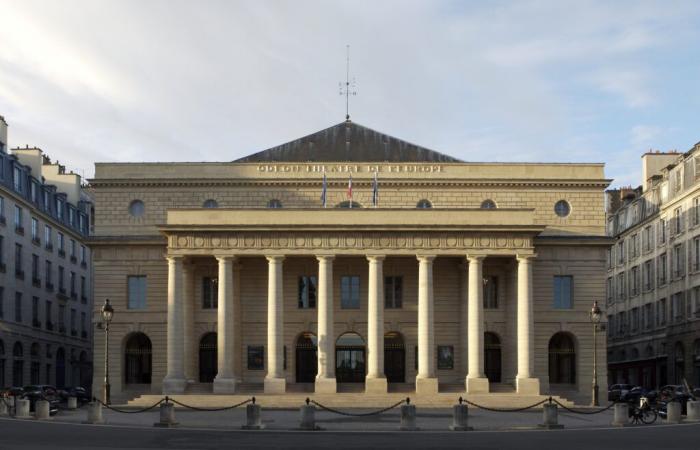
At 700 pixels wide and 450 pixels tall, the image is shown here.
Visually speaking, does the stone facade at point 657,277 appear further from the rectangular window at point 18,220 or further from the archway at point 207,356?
the rectangular window at point 18,220

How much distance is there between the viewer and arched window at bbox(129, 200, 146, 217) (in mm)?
60656

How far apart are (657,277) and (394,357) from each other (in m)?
28.1

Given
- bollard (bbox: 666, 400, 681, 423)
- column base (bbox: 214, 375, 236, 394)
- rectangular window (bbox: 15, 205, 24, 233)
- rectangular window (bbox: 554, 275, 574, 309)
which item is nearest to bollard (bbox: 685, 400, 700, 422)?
bollard (bbox: 666, 400, 681, 423)

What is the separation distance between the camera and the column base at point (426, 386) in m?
54.4

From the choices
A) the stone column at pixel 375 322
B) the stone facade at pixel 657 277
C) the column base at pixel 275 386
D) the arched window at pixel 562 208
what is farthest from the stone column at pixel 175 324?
the stone facade at pixel 657 277

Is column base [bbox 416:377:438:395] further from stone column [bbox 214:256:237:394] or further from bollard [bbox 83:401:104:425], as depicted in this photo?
bollard [bbox 83:401:104:425]

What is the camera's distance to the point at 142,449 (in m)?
28.4

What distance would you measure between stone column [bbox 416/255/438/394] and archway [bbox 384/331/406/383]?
422 cm

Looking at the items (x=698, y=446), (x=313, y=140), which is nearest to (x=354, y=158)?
(x=313, y=140)

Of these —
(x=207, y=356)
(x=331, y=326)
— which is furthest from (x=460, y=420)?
(x=207, y=356)

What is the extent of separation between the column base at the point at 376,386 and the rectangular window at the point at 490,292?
881 cm

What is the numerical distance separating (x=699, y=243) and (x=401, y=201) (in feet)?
73.4

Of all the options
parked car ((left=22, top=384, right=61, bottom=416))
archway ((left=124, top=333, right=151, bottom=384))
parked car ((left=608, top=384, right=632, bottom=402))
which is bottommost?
parked car ((left=608, top=384, right=632, bottom=402))

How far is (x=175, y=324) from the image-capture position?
55688 mm
